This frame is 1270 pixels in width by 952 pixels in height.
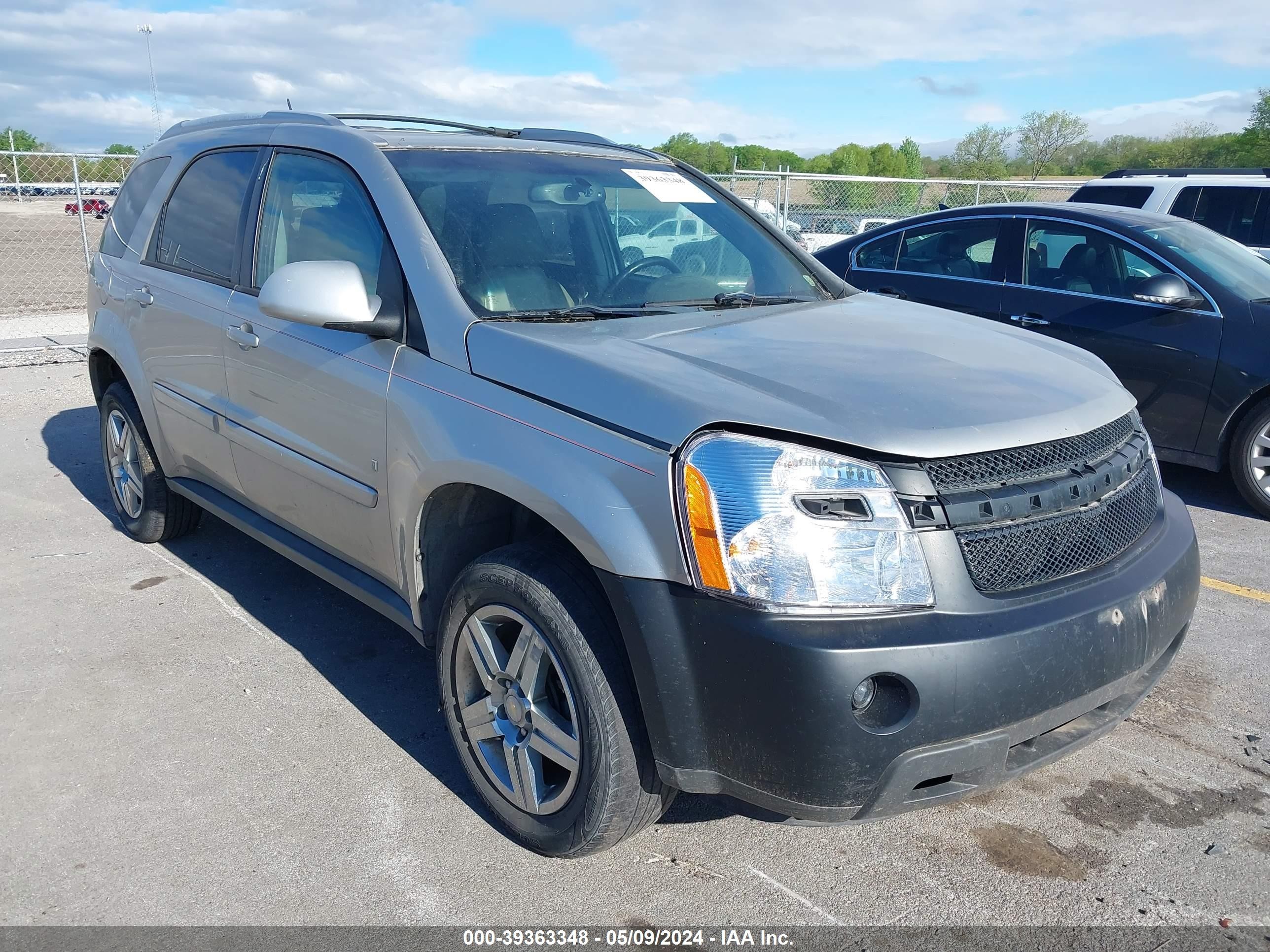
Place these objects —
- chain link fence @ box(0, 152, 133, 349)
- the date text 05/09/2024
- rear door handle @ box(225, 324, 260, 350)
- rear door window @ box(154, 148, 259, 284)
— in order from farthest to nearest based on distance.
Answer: chain link fence @ box(0, 152, 133, 349), rear door window @ box(154, 148, 259, 284), rear door handle @ box(225, 324, 260, 350), the date text 05/09/2024

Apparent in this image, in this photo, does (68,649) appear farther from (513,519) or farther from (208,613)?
(513,519)

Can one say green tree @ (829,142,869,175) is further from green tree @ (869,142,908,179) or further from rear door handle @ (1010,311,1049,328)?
rear door handle @ (1010,311,1049,328)

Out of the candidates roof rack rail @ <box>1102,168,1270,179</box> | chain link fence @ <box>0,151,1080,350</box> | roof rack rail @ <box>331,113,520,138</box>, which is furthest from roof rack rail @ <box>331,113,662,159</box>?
roof rack rail @ <box>1102,168,1270,179</box>

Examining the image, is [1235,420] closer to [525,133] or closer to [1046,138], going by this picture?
[525,133]

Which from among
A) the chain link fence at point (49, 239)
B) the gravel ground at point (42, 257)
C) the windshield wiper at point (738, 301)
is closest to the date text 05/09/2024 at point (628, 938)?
the windshield wiper at point (738, 301)

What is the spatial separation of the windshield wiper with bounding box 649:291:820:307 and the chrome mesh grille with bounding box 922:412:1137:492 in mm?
1185

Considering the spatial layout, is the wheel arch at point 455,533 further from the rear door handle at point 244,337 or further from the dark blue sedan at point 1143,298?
the dark blue sedan at point 1143,298

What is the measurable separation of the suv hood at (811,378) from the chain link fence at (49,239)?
11.7 ft

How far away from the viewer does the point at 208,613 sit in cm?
437

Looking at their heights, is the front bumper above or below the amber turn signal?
below

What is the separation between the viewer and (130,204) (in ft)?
16.2

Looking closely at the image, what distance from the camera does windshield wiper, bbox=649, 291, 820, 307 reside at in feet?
11.0

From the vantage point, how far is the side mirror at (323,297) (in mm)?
2971

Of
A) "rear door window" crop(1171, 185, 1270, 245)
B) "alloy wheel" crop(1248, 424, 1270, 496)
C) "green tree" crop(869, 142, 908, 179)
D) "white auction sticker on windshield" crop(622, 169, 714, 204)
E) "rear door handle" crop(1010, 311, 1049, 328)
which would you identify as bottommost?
"alloy wheel" crop(1248, 424, 1270, 496)
